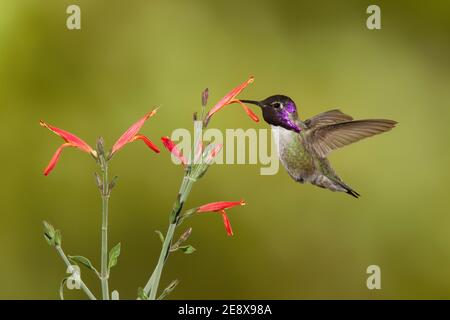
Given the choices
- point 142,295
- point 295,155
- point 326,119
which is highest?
point 326,119

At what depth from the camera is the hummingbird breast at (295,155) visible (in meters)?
2.07

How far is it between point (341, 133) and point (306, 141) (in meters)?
0.15

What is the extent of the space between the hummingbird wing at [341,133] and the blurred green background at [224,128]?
5.58 feet

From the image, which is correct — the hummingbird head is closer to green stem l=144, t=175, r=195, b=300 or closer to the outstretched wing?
the outstretched wing

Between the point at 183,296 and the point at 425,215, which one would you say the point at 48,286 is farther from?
the point at 425,215

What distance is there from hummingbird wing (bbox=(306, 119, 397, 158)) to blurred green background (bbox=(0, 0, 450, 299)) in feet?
5.58

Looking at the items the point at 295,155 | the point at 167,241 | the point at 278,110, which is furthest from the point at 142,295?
the point at 295,155

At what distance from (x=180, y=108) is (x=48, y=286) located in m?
1.24

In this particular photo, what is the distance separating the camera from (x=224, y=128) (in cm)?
379

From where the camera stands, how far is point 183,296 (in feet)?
11.9

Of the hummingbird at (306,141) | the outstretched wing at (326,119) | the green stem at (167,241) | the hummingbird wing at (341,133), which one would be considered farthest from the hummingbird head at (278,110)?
the green stem at (167,241)

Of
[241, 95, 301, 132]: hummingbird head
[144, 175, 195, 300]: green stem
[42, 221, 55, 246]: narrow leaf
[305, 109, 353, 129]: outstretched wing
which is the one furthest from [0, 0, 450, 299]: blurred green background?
[144, 175, 195, 300]: green stem

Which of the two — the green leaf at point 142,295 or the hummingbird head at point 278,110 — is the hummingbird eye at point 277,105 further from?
the green leaf at point 142,295

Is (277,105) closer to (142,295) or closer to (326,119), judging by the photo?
(326,119)
